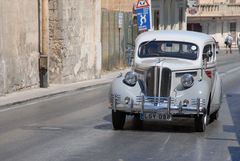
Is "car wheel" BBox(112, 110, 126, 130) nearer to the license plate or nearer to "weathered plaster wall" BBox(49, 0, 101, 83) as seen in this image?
the license plate

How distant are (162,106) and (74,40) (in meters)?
14.4

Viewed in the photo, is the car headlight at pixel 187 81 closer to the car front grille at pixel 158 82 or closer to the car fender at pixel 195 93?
the car fender at pixel 195 93

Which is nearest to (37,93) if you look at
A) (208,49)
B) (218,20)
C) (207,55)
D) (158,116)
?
(208,49)

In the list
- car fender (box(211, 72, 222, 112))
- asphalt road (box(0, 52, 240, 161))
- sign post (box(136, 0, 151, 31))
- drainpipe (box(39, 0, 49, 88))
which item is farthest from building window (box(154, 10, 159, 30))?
car fender (box(211, 72, 222, 112))

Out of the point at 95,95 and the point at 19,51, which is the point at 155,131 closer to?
the point at 95,95

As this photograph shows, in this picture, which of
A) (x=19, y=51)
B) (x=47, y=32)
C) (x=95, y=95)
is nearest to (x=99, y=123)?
(x=95, y=95)

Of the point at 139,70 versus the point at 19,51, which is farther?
the point at 19,51

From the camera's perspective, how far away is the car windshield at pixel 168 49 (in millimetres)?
13773

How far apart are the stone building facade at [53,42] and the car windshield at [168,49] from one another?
23.6 feet

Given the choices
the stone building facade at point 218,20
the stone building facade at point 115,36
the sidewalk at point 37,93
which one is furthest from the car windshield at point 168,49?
the stone building facade at point 218,20

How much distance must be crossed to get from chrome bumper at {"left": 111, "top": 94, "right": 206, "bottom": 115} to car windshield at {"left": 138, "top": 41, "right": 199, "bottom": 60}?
1.39 m

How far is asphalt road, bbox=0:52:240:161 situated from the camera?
10.1 metres

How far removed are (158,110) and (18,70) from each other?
32.9 ft

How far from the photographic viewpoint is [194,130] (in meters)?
13.2
